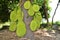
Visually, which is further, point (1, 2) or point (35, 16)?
point (1, 2)

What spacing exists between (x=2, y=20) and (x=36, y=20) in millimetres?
3121

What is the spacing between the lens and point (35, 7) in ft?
2.94

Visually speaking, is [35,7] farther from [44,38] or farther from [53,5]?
[53,5]

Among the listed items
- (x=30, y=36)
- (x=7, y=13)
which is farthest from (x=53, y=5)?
(x=30, y=36)

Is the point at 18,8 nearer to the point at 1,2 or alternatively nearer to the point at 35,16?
the point at 35,16

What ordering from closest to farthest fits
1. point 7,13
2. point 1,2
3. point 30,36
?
point 30,36 → point 1,2 → point 7,13

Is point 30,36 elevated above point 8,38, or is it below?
above

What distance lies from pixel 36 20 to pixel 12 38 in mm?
2043

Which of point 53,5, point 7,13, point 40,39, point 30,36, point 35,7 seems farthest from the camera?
point 53,5

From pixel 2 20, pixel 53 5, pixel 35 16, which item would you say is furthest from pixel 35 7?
pixel 53 5

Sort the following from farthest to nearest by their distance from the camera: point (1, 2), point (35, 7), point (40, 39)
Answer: point (1, 2) → point (40, 39) → point (35, 7)

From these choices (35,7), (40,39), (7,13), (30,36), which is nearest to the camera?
(35,7)

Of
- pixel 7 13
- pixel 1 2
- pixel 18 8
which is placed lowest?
pixel 7 13

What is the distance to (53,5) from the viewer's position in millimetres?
4859
